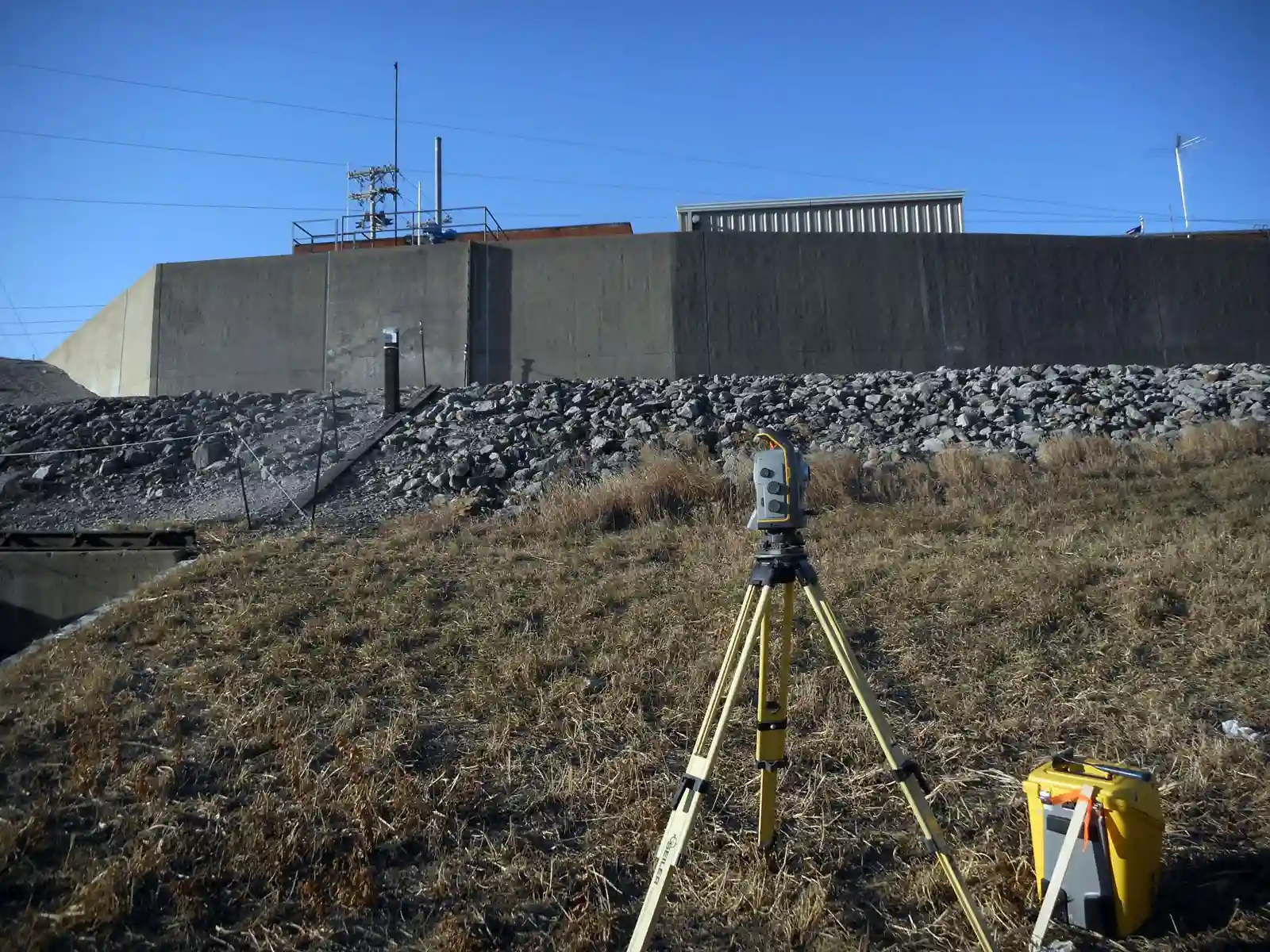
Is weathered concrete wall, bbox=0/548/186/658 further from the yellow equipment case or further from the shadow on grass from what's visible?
the shadow on grass

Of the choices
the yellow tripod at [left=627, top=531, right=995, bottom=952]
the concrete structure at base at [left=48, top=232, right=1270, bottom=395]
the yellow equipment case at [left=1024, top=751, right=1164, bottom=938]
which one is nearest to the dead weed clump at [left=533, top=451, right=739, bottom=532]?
the yellow tripod at [left=627, top=531, right=995, bottom=952]

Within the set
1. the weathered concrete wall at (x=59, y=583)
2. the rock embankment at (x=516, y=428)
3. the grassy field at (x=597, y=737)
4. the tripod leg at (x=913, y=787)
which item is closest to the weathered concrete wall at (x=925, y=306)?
the rock embankment at (x=516, y=428)

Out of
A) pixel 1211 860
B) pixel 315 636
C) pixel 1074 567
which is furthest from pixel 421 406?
pixel 1211 860

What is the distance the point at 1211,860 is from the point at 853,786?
1403mm

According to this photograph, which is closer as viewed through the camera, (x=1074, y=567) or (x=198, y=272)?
(x=1074, y=567)

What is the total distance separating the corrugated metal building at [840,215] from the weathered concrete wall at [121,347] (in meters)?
11.1

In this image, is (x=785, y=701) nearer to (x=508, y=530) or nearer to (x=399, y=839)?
(x=399, y=839)

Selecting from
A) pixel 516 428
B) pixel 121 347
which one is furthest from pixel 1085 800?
pixel 121 347

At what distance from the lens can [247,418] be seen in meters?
15.0

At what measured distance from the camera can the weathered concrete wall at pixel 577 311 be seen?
17.2m

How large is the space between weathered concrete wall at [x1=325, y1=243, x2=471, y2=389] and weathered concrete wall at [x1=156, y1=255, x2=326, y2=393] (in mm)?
Result: 367

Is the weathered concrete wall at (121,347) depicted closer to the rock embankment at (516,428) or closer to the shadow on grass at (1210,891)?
the rock embankment at (516,428)

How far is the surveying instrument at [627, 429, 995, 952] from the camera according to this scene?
2.99 meters

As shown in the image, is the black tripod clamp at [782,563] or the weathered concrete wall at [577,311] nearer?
the black tripod clamp at [782,563]
